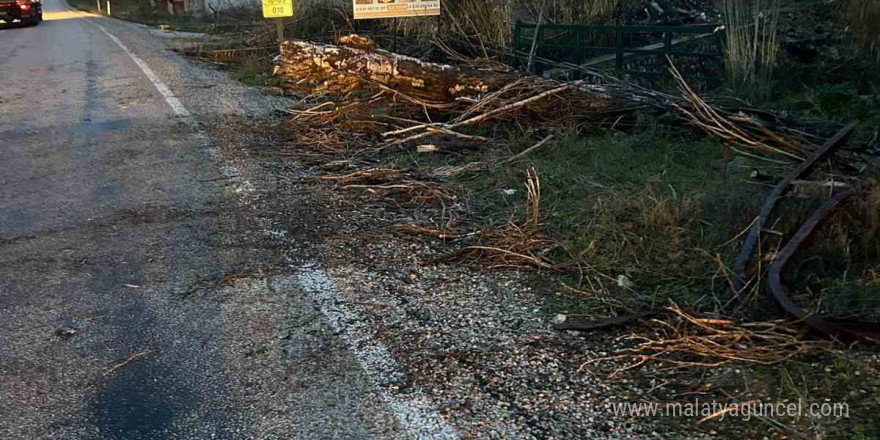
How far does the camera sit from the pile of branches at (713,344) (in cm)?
395

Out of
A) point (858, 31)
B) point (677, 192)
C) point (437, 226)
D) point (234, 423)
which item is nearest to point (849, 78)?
point (858, 31)

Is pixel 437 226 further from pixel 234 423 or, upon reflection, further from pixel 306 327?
pixel 234 423

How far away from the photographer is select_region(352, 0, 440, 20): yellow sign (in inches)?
Result: 509

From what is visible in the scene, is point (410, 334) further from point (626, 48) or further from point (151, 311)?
point (626, 48)

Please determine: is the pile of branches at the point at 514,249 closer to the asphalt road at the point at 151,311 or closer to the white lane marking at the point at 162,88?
the asphalt road at the point at 151,311

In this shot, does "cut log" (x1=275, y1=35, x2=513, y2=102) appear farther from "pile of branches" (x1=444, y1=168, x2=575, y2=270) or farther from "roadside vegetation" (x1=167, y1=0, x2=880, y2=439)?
"pile of branches" (x1=444, y1=168, x2=575, y2=270)

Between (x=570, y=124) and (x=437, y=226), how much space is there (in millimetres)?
3038

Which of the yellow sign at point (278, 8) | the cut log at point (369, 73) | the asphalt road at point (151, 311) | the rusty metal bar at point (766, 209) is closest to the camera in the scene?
the asphalt road at point (151, 311)

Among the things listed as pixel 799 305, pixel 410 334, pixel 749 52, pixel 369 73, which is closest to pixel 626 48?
pixel 749 52

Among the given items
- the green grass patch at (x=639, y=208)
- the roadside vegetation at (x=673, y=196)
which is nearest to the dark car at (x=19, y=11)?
the roadside vegetation at (x=673, y=196)

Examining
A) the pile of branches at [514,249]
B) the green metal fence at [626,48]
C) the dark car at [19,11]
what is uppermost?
the dark car at [19,11]

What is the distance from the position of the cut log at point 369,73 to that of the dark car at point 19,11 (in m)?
20.8

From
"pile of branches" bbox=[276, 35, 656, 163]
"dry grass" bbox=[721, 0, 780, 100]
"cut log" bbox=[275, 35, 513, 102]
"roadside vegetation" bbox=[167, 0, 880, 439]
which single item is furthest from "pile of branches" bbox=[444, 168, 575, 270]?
"dry grass" bbox=[721, 0, 780, 100]

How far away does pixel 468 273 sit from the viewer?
5.23 meters
